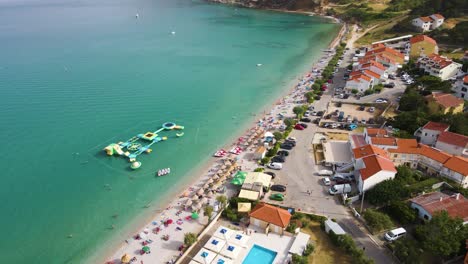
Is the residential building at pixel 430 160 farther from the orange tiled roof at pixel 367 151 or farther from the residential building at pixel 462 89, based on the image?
the residential building at pixel 462 89

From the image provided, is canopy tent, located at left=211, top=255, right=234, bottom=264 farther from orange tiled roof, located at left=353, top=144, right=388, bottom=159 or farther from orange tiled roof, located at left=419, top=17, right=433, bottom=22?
orange tiled roof, located at left=419, top=17, right=433, bottom=22

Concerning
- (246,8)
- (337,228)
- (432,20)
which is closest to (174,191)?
(337,228)

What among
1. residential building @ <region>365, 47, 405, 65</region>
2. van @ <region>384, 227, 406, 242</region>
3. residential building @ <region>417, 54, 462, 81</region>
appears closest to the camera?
van @ <region>384, 227, 406, 242</region>

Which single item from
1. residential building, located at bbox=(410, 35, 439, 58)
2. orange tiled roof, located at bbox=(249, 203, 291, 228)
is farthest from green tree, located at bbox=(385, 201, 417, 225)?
residential building, located at bbox=(410, 35, 439, 58)

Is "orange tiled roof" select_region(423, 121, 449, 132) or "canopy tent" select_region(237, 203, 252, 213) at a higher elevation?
"orange tiled roof" select_region(423, 121, 449, 132)

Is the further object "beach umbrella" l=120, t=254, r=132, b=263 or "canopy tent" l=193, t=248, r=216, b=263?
"beach umbrella" l=120, t=254, r=132, b=263

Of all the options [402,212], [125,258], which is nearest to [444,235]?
Result: [402,212]

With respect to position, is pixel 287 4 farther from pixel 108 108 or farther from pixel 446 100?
pixel 446 100

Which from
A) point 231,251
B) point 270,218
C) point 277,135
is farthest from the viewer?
point 277,135
